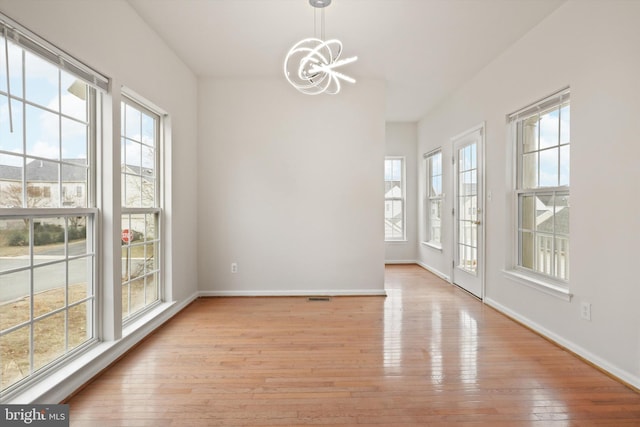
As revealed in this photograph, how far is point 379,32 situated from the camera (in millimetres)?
3086

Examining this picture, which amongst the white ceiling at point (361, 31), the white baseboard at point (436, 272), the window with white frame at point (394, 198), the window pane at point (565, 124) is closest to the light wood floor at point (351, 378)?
the white baseboard at point (436, 272)

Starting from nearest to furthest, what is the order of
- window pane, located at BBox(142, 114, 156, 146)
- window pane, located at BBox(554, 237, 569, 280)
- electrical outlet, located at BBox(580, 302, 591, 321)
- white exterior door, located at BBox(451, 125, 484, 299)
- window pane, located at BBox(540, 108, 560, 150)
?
electrical outlet, located at BBox(580, 302, 591, 321)
window pane, located at BBox(554, 237, 569, 280)
window pane, located at BBox(540, 108, 560, 150)
window pane, located at BBox(142, 114, 156, 146)
white exterior door, located at BBox(451, 125, 484, 299)

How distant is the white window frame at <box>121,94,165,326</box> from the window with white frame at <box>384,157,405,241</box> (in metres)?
4.32

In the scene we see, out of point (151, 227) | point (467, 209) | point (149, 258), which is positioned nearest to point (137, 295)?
point (149, 258)

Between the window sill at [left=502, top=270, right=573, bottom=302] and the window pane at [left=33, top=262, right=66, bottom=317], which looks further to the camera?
the window sill at [left=502, top=270, right=573, bottom=302]

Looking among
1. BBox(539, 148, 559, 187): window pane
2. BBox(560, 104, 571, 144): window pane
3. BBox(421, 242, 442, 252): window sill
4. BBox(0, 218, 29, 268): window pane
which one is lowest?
BBox(421, 242, 442, 252): window sill

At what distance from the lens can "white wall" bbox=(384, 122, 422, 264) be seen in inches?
253

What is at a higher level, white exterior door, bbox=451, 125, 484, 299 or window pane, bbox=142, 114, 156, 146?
window pane, bbox=142, 114, 156, 146

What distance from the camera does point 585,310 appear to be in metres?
2.45

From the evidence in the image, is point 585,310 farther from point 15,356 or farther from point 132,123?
point 132,123

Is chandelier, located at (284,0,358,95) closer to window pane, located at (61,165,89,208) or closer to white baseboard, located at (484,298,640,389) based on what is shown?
window pane, located at (61,165,89,208)

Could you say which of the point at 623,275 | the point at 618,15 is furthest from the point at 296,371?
the point at 618,15

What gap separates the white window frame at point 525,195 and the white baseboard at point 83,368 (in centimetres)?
356

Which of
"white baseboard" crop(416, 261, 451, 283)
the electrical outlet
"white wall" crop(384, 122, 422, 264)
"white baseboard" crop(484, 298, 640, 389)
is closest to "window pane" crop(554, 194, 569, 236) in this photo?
the electrical outlet
